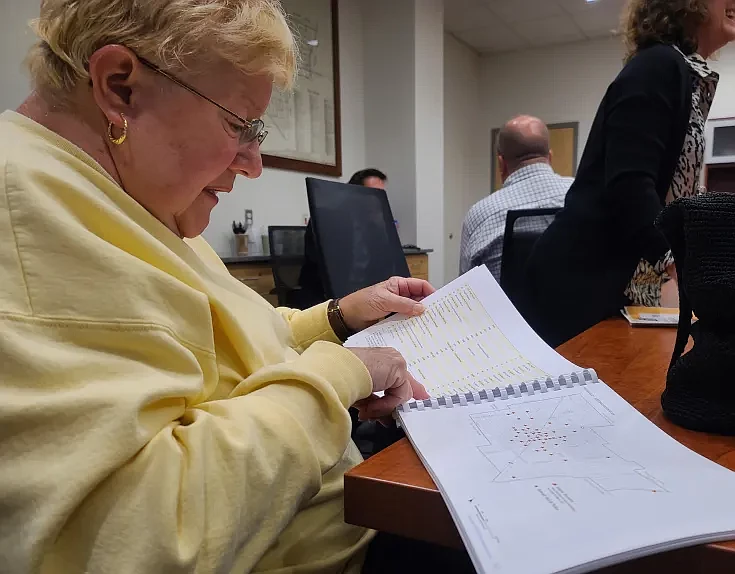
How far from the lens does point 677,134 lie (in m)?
1.21

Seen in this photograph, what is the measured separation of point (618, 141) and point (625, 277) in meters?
0.30

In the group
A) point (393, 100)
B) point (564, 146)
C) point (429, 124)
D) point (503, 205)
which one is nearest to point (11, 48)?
point (503, 205)

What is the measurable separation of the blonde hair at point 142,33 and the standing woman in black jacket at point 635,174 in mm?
909

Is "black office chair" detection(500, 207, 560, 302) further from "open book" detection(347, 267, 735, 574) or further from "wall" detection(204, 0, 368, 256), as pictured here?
"wall" detection(204, 0, 368, 256)

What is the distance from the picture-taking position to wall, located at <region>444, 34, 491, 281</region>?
5375 millimetres

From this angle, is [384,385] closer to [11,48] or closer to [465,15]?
[11,48]

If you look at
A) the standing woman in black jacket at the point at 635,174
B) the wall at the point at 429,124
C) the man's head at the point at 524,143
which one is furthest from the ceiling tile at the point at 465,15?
the standing woman in black jacket at the point at 635,174

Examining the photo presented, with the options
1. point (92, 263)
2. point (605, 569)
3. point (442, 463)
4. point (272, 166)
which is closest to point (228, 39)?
point (92, 263)

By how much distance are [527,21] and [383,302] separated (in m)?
4.86

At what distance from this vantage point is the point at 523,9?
4.72m

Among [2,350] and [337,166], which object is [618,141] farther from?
[337,166]

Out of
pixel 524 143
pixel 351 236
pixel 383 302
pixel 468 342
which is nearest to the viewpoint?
pixel 468 342

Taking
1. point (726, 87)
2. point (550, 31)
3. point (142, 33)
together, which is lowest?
point (142, 33)

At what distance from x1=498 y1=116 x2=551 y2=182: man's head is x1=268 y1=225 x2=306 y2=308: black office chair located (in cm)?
103
